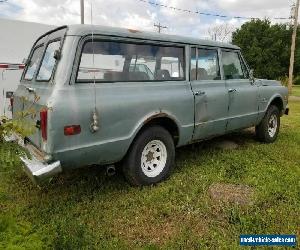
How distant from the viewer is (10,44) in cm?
1079

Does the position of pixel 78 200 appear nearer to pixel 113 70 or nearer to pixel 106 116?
pixel 106 116

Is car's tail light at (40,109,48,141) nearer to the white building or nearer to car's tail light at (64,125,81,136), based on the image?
car's tail light at (64,125,81,136)

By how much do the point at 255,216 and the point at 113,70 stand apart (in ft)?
7.90

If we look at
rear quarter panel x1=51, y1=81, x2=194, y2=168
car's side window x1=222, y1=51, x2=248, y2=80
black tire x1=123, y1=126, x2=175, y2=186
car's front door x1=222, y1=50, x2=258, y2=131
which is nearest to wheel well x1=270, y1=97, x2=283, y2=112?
car's front door x1=222, y1=50, x2=258, y2=131

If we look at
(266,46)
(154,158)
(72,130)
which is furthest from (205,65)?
(266,46)

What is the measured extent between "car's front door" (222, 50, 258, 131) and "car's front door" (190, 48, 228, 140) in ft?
0.64

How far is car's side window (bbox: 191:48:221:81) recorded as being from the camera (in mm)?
5516

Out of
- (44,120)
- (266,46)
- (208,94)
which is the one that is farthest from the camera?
(266,46)

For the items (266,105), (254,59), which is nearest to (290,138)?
(266,105)

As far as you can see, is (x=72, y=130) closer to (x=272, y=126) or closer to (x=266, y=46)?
(x=272, y=126)

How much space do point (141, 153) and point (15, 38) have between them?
26.1ft

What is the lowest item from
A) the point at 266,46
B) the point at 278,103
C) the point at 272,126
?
the point at 272,126

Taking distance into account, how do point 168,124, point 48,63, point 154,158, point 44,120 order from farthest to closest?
point 168,124, point 154,158, point 48,63, point 44,120

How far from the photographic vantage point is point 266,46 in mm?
46844
